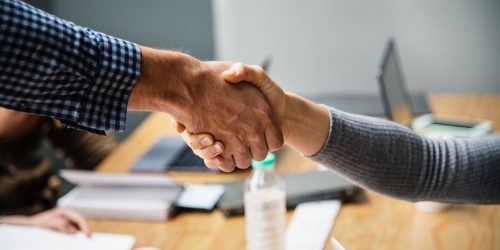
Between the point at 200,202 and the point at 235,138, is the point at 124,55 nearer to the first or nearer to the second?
the point at 235,138

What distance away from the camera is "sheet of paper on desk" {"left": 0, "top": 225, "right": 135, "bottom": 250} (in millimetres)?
1298

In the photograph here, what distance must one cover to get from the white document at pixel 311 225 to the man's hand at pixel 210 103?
0.18 meters

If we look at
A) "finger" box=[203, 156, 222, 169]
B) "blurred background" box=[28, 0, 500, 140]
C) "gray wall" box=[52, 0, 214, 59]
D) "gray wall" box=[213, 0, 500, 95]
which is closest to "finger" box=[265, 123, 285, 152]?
"finger" box=[203, 156, 222, 169]

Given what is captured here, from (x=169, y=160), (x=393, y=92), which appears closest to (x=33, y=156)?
(x=169, y=160)

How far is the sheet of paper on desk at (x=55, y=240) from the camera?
1298 millimetres

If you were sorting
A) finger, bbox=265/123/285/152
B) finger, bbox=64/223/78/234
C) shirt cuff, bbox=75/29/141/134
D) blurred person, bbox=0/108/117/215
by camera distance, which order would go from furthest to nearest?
1. blurred person, bbox=0/108/117/215
2. finger, bbox=64/223/78/234
3. finger, bbox=265/123/285/152
4. shirt cuff, bbox=75/29/141/134

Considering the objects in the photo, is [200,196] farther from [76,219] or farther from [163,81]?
[163,81]

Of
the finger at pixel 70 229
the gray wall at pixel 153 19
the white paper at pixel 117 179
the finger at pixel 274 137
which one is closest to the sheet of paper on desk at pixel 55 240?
the finger at pixel 70 229

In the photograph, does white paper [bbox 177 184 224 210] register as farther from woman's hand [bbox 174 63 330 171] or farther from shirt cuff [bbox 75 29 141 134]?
shirt cuff [bbox 75 29 141 134]

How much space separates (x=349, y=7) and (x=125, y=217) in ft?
5.30

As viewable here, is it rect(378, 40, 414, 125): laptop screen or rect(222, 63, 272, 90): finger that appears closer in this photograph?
rect(222, 63, 272, 90): finger

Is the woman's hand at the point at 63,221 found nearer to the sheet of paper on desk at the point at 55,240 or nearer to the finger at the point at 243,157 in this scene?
the sheet of paper on desk at the point at 55,240

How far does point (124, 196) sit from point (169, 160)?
305 mm

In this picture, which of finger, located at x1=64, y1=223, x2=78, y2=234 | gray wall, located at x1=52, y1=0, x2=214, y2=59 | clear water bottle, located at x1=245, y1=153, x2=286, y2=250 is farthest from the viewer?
gray wall, located at x1=52, y1=0, x2=214, y2=59
